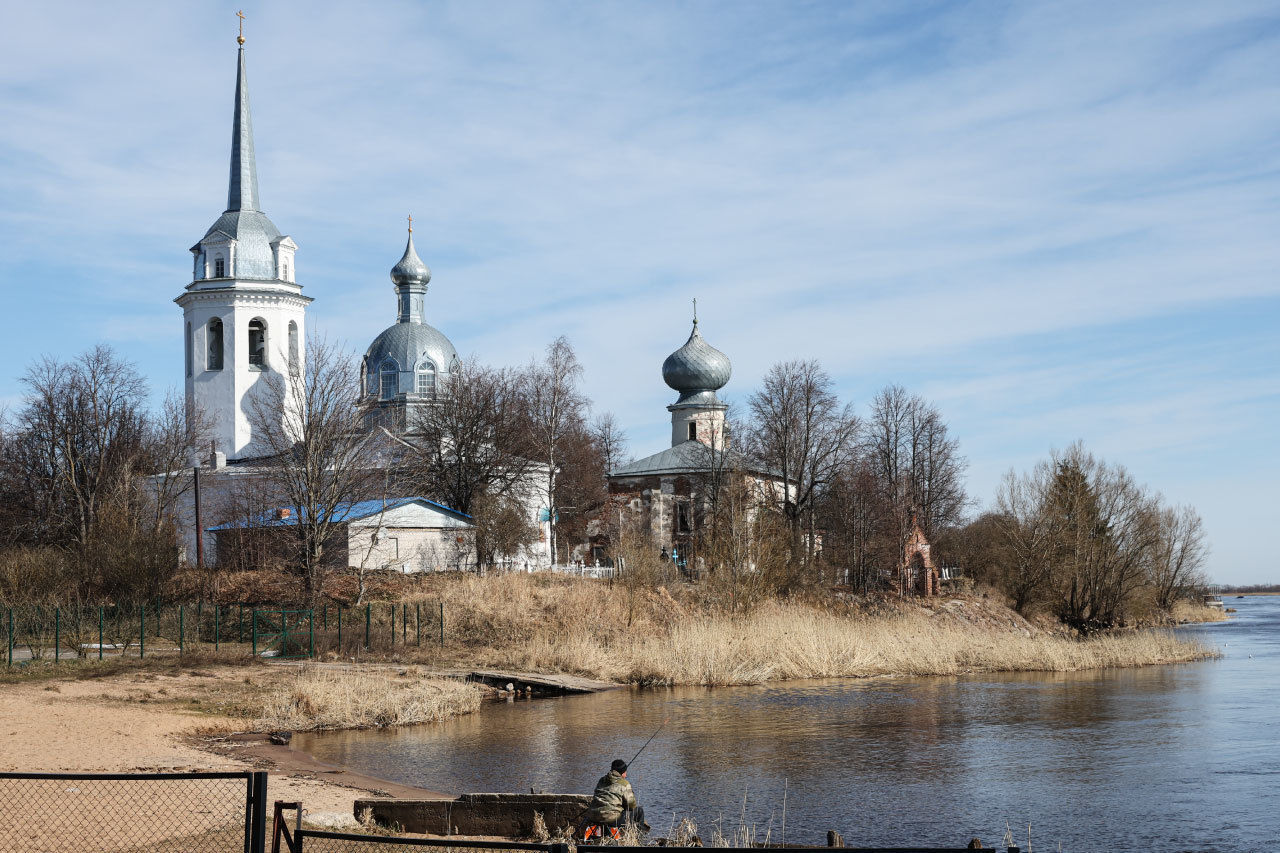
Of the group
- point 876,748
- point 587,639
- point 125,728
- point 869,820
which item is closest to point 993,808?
point 869,820

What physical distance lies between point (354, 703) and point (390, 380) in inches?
1958

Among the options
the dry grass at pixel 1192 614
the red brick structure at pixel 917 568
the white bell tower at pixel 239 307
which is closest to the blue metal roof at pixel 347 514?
the white bell tower at pixel 239 307

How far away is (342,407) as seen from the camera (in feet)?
143

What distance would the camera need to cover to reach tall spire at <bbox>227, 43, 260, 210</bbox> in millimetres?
63906

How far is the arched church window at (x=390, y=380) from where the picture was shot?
73.4m

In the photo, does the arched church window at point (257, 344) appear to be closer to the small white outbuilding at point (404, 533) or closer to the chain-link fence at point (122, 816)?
the small white outbuilding at point (404, 533)

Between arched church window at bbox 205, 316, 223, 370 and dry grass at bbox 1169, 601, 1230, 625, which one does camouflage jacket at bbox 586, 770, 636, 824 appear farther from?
dry grass at bbox 1169, 601, 1230, 625

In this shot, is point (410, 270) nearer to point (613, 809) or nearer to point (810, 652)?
point (810, 652)

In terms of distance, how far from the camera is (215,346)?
65.4m

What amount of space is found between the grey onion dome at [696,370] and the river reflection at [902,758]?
45.3m

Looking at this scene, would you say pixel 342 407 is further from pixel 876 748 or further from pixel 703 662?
pixel 876 748

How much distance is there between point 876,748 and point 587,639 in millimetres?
14084

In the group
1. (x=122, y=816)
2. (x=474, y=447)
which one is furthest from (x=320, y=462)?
(x=122, y=816)

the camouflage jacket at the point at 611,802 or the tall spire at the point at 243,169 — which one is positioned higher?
the tall spire at the point at 243,169
